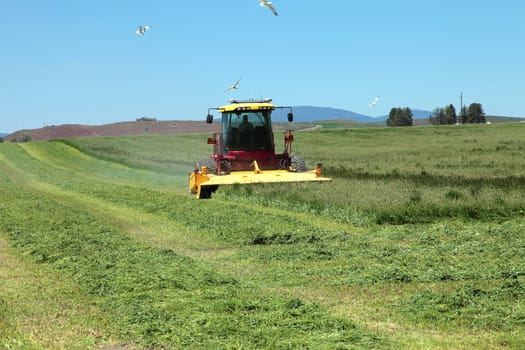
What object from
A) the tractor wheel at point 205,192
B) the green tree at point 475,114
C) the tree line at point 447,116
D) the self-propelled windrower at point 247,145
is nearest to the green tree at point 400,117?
the tree line at point 447,116

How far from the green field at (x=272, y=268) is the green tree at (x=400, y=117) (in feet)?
408

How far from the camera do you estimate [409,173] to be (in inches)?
1093

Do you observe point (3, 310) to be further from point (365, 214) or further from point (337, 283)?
point (365, 214)

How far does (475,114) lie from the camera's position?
137 meters

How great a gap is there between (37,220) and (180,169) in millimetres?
22908

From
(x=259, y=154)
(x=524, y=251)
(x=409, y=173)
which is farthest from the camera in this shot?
(x=409, y=173)

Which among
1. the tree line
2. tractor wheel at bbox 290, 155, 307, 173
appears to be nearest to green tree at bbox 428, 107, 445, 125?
the tree line

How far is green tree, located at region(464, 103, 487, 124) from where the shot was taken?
137125 millimetres

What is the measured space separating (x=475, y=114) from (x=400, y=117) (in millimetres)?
15420

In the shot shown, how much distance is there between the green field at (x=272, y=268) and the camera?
23.0ft

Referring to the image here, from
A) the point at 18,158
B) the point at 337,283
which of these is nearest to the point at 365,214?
the point at 337,283

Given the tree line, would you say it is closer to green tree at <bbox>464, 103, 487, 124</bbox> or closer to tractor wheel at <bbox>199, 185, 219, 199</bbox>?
green tree at <bbox>464, 103, 487, 124</bbox>

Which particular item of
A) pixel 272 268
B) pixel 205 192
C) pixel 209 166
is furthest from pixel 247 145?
pixel 272 268

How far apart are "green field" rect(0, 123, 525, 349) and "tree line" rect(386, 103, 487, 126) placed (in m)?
117
